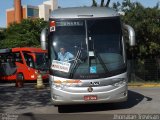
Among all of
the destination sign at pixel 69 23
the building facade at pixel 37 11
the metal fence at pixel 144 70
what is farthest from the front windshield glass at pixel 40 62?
the building facade at pixel 37 11

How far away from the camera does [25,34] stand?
5916 centimetres

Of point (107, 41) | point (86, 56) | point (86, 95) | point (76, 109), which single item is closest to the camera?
point (86, 95)

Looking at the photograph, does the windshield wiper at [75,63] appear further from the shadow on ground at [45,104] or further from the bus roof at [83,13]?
the shadow on ground at [45,104]

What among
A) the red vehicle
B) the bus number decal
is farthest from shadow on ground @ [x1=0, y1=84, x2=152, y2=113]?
the red vehicle

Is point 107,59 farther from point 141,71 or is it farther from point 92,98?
point 141,71

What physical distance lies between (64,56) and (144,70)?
18.5m

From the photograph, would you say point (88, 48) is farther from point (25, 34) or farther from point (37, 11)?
point (37, 11)

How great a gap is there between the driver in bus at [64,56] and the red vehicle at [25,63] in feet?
59.2

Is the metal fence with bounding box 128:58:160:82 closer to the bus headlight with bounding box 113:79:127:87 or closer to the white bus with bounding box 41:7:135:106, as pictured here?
the white bus with bounding box 41:7:135:106

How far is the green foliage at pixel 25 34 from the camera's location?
55.7m

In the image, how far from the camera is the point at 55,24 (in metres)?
14.2

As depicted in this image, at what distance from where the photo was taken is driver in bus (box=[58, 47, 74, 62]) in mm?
13758

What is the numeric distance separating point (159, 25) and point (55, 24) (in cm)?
1883

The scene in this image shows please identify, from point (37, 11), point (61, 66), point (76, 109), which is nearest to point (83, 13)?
point (61, 66)
